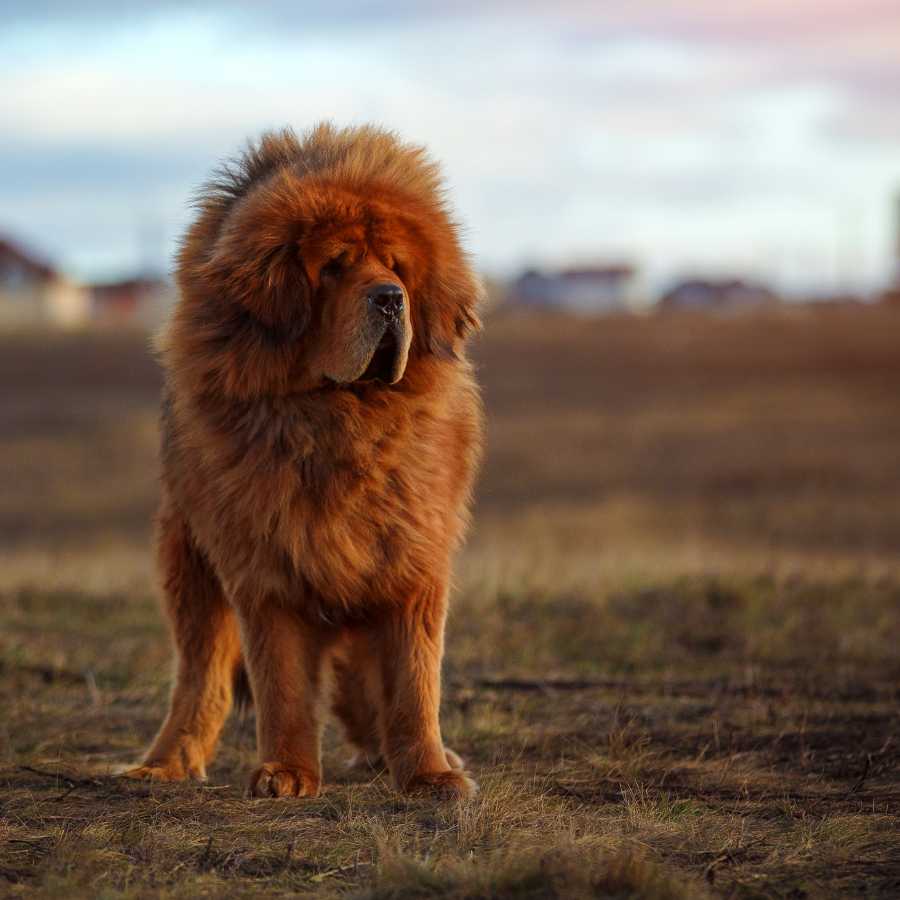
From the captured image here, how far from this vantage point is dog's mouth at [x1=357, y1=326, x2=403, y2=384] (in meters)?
5.26

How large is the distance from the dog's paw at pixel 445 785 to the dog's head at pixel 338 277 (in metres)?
1.49

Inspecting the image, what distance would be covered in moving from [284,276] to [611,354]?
4008 cm

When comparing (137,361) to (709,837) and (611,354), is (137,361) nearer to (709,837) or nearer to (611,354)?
(611,354)

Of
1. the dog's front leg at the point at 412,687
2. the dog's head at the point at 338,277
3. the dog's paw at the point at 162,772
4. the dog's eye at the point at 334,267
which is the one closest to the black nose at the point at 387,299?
the dog's head at the point at 338,277

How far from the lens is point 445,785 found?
535 cm

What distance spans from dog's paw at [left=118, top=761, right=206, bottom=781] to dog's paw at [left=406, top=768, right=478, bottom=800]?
955 millimetres

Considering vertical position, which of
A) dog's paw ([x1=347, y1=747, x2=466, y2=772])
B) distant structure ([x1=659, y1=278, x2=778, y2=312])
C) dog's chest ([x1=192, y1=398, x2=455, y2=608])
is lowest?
dog's paw ([x1=347, y1=747, x2=466, y2=772])

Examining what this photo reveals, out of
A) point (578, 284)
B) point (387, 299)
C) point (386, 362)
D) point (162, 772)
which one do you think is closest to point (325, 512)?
point (386, 362)

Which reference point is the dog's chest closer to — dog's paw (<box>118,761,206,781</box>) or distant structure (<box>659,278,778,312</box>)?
dog's paw (<box>118,761,206,781</box>)

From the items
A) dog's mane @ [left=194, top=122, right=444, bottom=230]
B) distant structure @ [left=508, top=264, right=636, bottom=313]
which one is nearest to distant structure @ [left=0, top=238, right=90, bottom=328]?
distant structure @ [left=508, top=264, right=636, bottom=313]

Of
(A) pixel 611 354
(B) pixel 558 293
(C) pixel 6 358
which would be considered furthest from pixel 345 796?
(B) pixel 558 293

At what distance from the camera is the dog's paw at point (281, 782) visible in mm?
5297

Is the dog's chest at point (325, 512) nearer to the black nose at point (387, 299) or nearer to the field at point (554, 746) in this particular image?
the black nose at point (387, 299)

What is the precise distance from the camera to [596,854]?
160 inches
